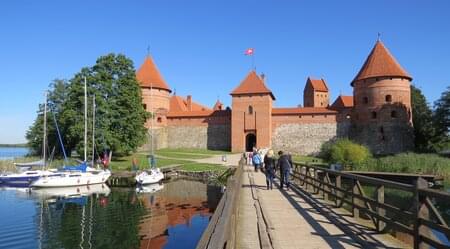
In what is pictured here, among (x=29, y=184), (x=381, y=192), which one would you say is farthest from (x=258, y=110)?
(x=381, y=192)

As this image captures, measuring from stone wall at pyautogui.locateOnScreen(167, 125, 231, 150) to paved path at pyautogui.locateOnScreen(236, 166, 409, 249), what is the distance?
37.2 meters

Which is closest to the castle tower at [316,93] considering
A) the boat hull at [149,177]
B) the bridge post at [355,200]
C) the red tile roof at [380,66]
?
the red tile roof at [380,66]

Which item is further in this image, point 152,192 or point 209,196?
Answer: point 152,192

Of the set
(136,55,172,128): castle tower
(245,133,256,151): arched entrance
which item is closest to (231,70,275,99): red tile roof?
(245,133,256,151): arched entrance

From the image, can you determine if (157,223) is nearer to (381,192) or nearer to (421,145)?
(381,192)

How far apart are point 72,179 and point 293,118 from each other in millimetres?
26491

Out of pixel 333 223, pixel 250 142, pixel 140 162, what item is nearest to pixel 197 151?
pixel 250 142

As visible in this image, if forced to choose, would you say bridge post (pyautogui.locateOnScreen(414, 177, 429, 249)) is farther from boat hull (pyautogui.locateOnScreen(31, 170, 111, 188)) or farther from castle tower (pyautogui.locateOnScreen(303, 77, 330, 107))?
castle tower (pyautogui.locateOnScreen(303, 77, 330, 107))

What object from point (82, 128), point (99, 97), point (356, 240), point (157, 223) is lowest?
point (157, 223)

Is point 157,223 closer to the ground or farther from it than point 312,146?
closer to the ground

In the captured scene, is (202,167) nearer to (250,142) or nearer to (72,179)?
(72,179)

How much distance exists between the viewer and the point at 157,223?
631 inches

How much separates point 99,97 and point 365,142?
27.5 meters

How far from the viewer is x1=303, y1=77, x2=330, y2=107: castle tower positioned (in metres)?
70.8
